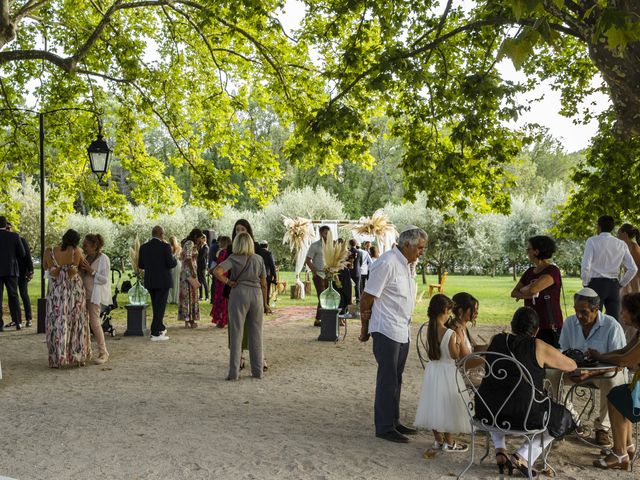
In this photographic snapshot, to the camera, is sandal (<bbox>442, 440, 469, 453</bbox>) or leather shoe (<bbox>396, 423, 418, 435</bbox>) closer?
sandal (<bbox>442, 440, 469, 453</bbox>)

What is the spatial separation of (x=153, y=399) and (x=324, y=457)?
301 cm

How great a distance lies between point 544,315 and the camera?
275 inches

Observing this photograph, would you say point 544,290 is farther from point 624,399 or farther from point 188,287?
point 188,287

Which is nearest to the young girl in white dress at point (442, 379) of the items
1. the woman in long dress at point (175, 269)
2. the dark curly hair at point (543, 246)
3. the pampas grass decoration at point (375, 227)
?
the dark curly hair at point (543, 246)

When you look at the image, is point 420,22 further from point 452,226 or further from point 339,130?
point 452,226

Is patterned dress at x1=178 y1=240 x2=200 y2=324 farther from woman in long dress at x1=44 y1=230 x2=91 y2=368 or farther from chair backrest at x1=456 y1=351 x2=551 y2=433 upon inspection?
chair backrest at x1=456 y1=351 x2=551 y2=433

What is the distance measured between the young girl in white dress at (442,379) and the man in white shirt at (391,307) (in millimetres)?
364

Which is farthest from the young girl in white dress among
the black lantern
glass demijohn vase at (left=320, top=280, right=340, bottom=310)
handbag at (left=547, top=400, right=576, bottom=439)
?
the black lantern

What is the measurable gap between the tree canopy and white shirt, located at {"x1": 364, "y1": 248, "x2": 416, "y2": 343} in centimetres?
293

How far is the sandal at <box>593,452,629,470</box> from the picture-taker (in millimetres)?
5559

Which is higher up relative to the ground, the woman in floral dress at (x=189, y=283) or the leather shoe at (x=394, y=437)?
the woman in floral dress at (x=189, y=283)

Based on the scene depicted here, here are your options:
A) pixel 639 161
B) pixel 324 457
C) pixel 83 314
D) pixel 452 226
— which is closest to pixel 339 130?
pixel 83 314

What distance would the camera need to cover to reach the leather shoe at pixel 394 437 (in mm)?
6266

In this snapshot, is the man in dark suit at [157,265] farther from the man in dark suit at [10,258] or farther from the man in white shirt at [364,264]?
the man in white shirt at [364,264]
